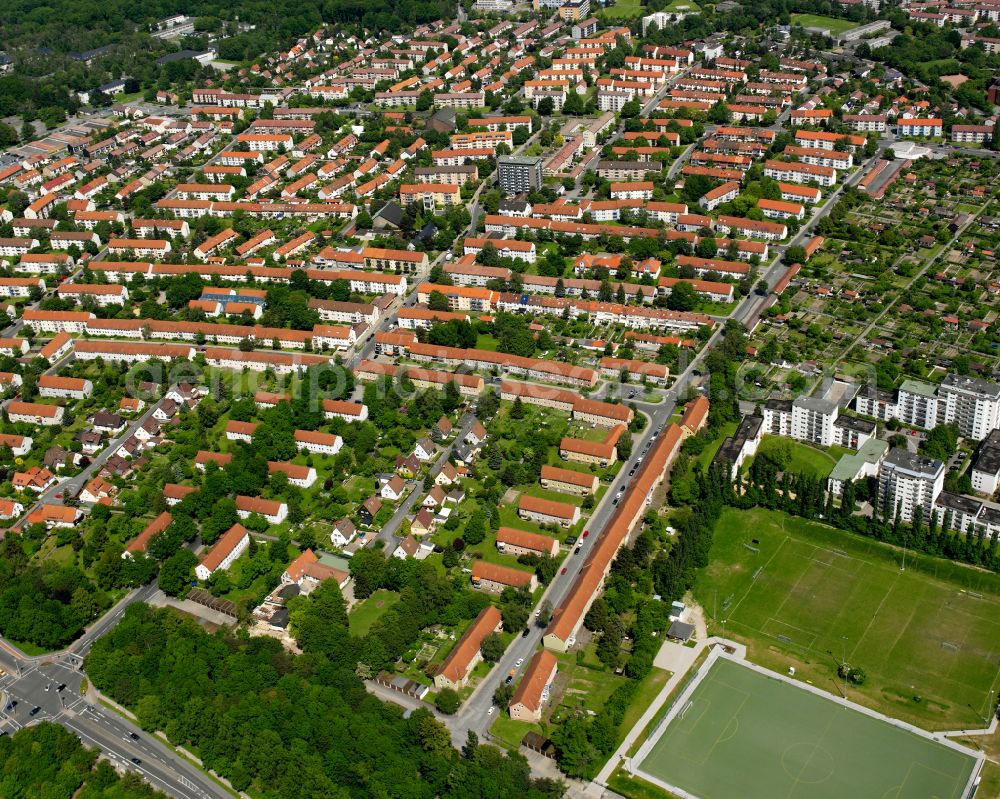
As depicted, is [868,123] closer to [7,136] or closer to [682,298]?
[682,298]

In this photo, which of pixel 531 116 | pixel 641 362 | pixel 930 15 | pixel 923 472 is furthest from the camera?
pixel 930 15

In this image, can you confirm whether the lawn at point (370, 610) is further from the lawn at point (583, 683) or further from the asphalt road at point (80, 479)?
the asphalt road at point (80, 479)

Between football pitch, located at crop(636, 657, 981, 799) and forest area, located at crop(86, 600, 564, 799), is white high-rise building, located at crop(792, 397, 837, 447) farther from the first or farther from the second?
forest area, located at crop(86, 600, 564, 799)

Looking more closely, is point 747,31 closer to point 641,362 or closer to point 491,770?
point 641,362

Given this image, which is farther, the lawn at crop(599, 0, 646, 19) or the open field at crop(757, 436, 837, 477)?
the lawn at crop(599, 0, 646, 19)

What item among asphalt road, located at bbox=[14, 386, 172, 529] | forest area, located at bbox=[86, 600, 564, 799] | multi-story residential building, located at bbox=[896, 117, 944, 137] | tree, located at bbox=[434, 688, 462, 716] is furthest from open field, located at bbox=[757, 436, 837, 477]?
multi-story residential building, located at bbox=[896, 117, 944, 137]

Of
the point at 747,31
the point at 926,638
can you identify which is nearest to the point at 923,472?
the point at 926,638

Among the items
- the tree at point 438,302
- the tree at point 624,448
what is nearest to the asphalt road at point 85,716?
the tree at point 624,448

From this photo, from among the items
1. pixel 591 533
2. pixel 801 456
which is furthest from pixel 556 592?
pixel 801 456

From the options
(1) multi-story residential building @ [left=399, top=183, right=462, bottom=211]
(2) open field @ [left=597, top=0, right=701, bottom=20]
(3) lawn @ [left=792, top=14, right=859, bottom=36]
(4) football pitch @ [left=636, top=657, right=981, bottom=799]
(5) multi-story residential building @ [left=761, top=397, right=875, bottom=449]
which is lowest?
(4) football pitch @ [left=636, top=657, right=981, bottom=799]
